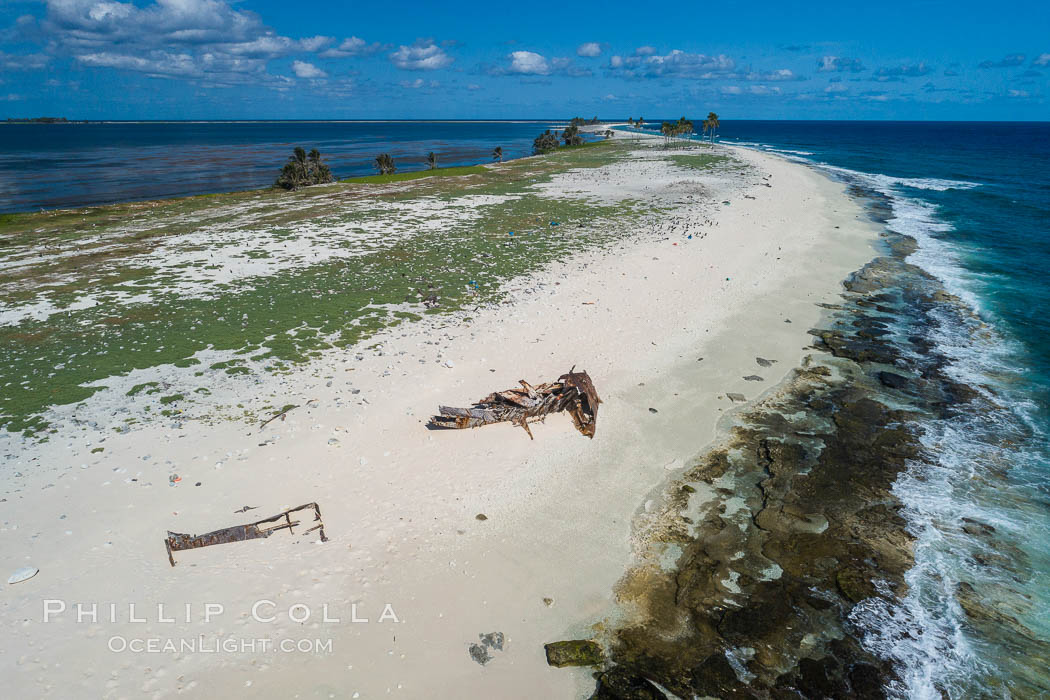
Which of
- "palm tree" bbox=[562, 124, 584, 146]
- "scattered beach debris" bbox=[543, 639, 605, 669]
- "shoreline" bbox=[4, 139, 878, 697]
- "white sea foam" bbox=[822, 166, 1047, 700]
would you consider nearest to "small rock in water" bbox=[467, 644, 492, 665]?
"shoreline" bbox=[4, 139, 878, 697]

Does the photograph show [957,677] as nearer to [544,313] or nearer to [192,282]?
[544,313]

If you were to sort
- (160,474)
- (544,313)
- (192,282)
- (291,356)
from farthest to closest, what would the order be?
(192,282) → (544,313) → (291,356) → (160,474)

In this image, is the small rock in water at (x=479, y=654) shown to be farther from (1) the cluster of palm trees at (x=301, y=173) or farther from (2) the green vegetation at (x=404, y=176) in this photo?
(2) the green vegetation at (x=404, y=176)

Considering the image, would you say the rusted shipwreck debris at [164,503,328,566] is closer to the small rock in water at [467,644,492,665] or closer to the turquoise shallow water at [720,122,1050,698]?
the small rock in water at [467,644,492,665]

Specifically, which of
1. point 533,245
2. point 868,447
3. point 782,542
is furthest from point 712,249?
point 782,542

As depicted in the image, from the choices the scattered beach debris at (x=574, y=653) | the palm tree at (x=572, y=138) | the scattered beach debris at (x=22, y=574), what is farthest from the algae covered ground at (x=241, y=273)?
the palm tree at (x=572, y=138)

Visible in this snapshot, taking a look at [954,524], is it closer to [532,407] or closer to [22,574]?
[532,407]

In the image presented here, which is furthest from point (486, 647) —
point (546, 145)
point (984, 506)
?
point (546, 145)
